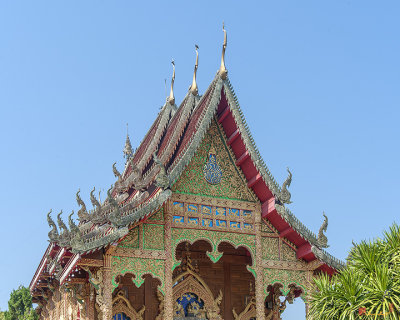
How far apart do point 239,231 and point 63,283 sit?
464cm

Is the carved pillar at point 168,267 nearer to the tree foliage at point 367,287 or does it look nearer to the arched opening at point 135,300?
the arched opening at point 135,300

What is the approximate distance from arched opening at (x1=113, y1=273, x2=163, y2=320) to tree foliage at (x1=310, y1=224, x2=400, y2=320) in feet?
15.4

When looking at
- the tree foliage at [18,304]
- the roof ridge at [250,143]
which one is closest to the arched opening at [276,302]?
the roof ridge at [250,143]

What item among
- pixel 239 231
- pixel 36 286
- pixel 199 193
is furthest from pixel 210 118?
pixel 36 286

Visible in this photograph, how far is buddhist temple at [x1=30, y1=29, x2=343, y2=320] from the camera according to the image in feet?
50.9

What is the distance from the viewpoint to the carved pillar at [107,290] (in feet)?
48.6

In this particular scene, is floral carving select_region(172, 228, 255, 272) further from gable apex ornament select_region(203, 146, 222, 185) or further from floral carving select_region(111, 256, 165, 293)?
gable apex ornament select_region(203, 146, 222, 185)

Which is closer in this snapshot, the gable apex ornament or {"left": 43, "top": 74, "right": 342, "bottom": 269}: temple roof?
{"left": 43, "top": 74, "right": 342, "bottom": 269}: temple roof

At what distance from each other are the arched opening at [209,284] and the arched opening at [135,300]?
0.58 meters

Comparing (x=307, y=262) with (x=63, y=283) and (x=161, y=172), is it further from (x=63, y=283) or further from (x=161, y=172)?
A: (x=63, y=283)

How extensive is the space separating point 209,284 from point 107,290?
169 inches

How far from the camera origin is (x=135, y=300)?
17469 millimetres

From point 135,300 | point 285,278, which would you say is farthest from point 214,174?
point 135,300

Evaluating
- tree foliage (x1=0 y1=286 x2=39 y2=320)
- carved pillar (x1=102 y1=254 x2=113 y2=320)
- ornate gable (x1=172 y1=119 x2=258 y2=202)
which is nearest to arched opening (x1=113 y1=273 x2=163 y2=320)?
carved pillar (x1=102 y1=254 x2=113 y2=320)
